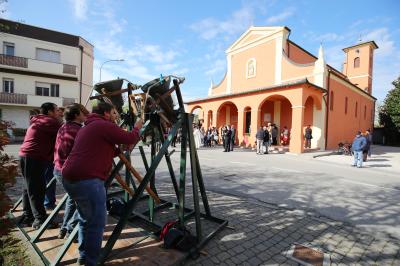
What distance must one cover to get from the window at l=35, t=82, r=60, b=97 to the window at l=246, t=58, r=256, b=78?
66.6 feet

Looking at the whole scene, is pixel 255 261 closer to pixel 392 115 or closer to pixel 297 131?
pixel 297 131

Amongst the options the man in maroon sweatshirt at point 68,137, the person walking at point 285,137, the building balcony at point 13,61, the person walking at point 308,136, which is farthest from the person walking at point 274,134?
the building balcony at point 13,61

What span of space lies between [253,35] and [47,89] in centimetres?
2194

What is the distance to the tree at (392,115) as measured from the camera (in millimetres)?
29656

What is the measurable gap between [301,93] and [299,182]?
9.76 metres

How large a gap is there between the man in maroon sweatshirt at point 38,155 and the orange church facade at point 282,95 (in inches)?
574

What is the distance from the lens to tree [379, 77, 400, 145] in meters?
29.7

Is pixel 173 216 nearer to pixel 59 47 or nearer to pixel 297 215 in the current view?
pixel 297 215

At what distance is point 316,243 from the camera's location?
133 inches

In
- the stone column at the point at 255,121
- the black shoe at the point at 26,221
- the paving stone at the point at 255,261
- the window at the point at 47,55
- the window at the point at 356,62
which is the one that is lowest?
the paving stone at the point at 255,261

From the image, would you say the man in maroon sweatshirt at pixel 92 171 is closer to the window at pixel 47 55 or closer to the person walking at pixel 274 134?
the person walking at pixel 274 134

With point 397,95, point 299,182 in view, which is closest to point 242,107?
point 299,182

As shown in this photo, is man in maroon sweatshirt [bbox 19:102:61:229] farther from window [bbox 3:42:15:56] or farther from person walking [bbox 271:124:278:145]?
window [bbox 3:42:15:56]

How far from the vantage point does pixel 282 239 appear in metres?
3.46
